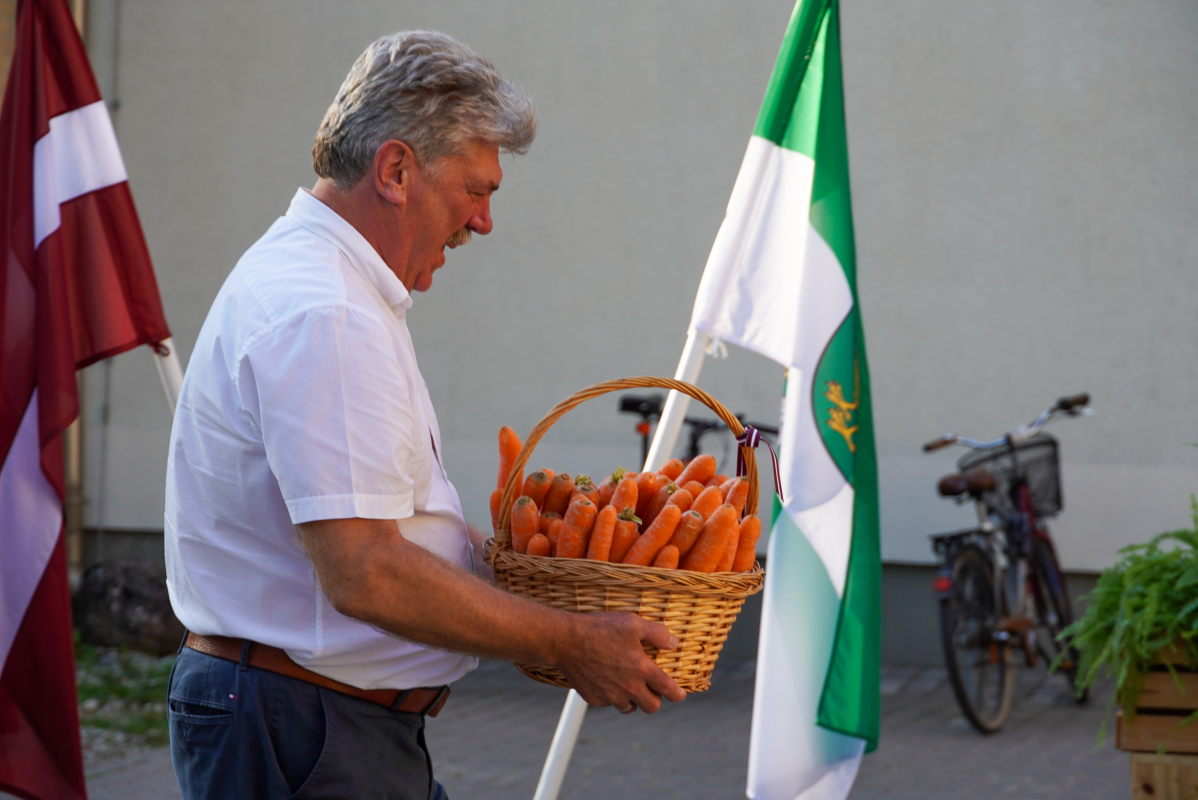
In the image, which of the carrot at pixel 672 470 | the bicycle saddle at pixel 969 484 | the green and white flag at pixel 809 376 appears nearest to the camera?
the carrot at pixel 672 470

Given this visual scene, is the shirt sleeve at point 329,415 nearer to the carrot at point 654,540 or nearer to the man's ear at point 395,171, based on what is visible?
the man's ear at point 395,171

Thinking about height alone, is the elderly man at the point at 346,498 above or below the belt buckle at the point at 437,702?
above

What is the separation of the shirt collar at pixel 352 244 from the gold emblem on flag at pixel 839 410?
1719 millimetres

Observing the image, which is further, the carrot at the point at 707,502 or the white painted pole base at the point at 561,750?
the white painted pole base at the point at 561,750

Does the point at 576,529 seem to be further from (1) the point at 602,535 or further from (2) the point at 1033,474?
(2) the point at 1033,474

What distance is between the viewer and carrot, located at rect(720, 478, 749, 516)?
2043 millimetres

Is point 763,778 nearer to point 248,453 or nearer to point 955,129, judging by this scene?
point 248,453

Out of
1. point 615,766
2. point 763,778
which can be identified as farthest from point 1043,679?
point 763,778

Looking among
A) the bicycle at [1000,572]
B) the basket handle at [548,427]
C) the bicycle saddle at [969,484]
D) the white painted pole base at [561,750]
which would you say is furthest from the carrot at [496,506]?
the bicycle saddle at [969,484]

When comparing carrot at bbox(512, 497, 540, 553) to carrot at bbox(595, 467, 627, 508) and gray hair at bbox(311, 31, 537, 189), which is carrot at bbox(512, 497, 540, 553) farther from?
gray hair at bbox(311, 31, 537, 189)

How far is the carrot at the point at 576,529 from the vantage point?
1901mm

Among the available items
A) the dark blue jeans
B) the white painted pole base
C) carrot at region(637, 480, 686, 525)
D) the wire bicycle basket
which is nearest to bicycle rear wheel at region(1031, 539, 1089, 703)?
the wire bicycle basket

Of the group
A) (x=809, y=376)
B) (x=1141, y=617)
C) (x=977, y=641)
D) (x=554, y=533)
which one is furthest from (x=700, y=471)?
(x=977, y=641)

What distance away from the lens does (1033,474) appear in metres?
6.26
